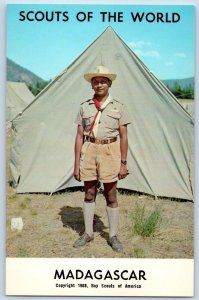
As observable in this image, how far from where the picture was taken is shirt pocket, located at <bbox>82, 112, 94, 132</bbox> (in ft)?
13.7

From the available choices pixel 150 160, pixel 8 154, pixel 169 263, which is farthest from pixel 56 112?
pixel 169 263

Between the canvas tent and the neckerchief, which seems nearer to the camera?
the neckerchief

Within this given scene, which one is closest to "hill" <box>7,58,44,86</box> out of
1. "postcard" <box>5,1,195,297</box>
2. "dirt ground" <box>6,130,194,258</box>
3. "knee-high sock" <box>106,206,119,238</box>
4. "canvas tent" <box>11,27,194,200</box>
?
"postcard" <box>5,1,195,297</box>

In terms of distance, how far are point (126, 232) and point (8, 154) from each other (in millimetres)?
989

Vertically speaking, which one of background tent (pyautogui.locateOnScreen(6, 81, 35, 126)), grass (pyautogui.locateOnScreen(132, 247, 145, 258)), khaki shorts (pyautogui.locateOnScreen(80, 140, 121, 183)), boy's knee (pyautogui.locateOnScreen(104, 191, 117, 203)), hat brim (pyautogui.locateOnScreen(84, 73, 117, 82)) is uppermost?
hat brim (pyautogui.locateOnScreen(84, 73, 117, 82))

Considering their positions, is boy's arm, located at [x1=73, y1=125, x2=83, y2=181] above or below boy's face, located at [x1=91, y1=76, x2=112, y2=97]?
below

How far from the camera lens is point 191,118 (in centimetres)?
428

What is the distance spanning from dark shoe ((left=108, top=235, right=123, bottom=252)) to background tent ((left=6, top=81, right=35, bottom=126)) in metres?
1.08

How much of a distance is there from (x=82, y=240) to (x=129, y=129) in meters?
0.85

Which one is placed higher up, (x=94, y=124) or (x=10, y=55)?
(x=10, y=55)

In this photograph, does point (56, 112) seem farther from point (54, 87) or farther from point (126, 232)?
point (126, 232)

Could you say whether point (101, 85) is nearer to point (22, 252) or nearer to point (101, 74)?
point (101, 74)

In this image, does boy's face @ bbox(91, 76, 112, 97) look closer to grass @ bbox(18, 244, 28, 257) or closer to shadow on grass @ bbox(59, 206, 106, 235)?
shadow on grass @ bbox(59, 206, 106, 235)

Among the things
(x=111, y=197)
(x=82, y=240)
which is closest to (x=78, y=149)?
(x=111, y=197)
